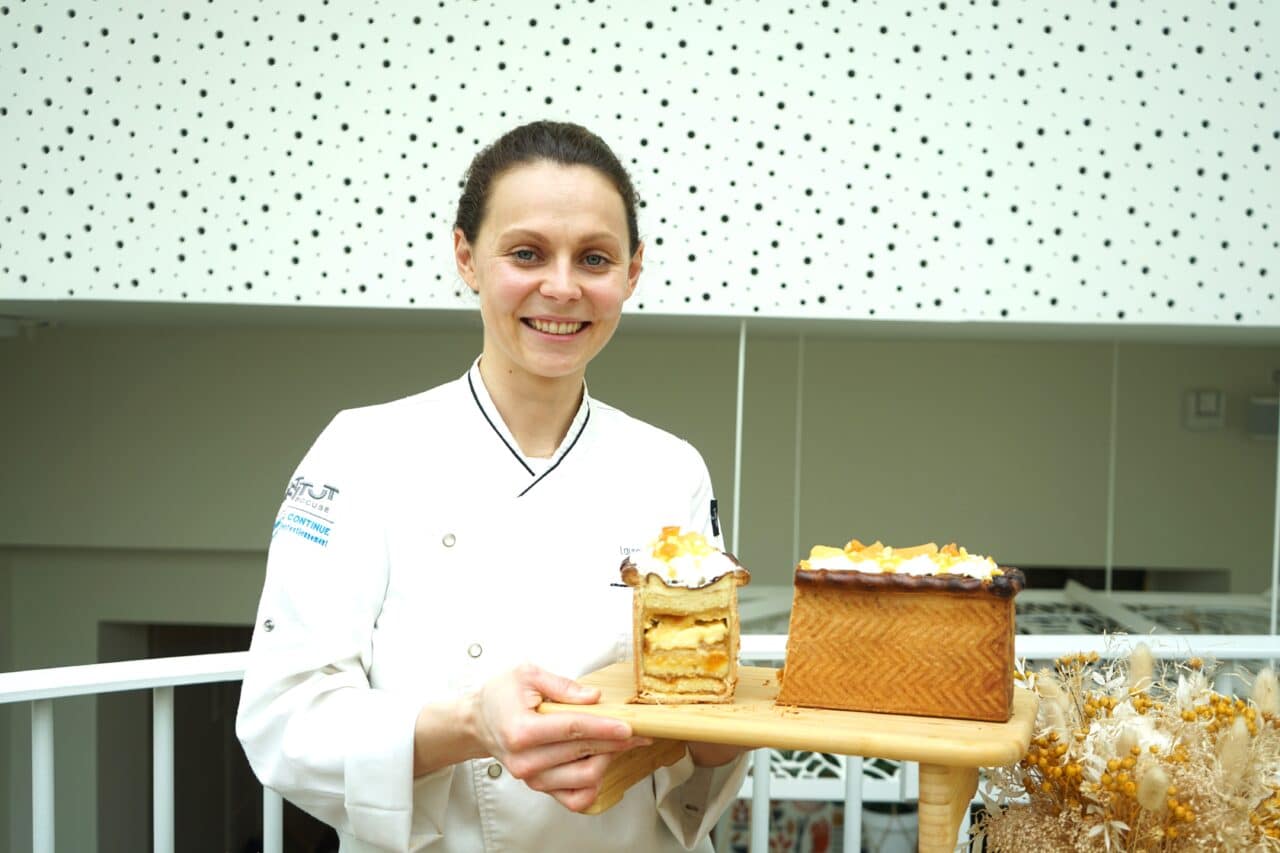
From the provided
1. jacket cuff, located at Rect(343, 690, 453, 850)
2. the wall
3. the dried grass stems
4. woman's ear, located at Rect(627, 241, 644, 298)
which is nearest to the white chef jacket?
jacket cuff, located at Rect(343, 690, 453, 850)

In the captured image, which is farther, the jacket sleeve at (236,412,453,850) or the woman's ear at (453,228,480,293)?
the woman's ear at (453,228,480,293)

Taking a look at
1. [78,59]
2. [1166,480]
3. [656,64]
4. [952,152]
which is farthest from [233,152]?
[1166,480]

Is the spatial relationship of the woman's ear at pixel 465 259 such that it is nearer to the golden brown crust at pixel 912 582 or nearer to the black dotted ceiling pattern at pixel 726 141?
the golden brown crust at pixel 912 582

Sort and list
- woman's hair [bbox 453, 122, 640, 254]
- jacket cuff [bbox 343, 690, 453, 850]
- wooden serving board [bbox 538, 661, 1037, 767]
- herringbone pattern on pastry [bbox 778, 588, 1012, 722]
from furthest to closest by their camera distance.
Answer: woman's hair [bbox 453, 122, 640, 254] < jacket cuff [bbox 343, 690, 453, 850] < herringbone pattern on pastry [bbox 778, 588, 1012, 722] < wooden serving board [bbox 538, 661, 1037, 767]

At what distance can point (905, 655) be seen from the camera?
1226 millimetres

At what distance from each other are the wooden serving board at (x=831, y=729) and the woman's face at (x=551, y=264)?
43 centimetres

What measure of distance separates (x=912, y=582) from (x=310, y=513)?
2.33ft

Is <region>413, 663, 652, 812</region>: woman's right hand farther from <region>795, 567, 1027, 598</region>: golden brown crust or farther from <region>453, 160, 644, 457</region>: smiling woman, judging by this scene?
<region>453, 160, 644, 457</region>: smiling woman

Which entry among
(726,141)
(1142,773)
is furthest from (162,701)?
(726,141)

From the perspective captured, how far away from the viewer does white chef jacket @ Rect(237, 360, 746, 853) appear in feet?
4.34

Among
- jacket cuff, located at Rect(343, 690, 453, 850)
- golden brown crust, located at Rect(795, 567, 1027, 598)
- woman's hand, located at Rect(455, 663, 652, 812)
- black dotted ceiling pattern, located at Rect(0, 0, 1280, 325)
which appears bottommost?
jacket cuff, located at Rect(343, 690, 453, 850)

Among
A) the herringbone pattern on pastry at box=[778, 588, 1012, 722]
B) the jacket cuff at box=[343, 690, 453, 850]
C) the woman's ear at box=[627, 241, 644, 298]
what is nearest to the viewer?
the herringbone pattern on pastry at box=[778, 588, 1012, 722]

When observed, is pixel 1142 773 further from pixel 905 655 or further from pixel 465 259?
pixel 465 259

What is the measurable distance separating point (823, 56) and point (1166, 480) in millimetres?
4897
